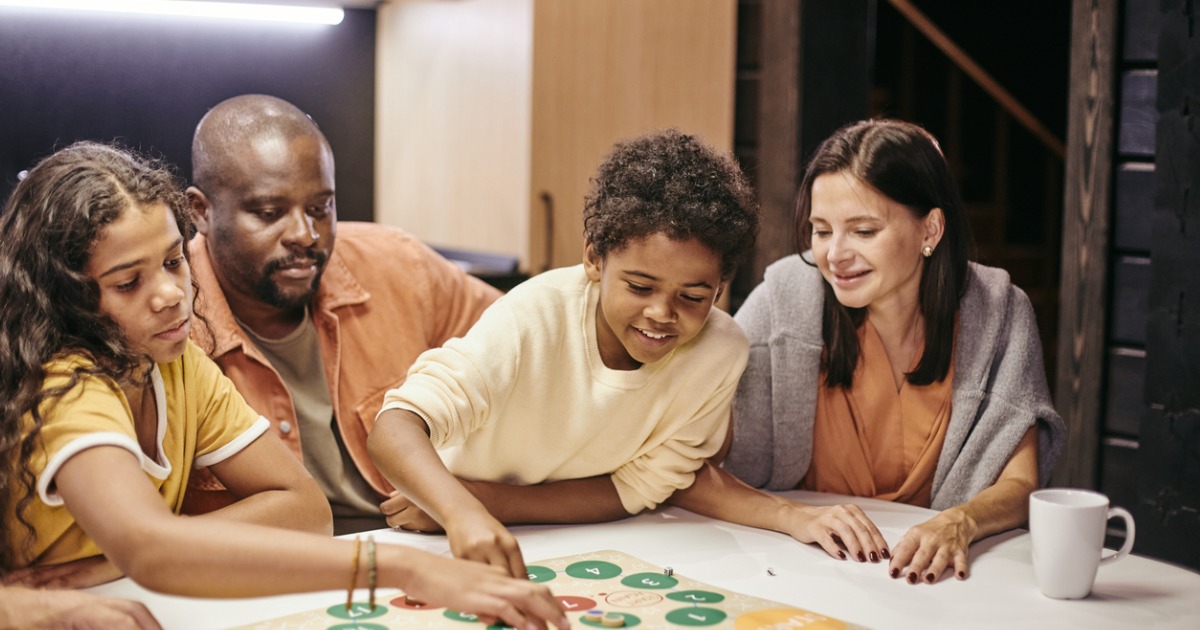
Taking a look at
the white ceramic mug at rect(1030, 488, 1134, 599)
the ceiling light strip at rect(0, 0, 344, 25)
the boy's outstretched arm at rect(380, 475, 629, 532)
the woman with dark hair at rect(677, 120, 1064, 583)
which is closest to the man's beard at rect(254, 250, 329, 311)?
the boy's outstretched arm at rect(380, 475, 629, 532)

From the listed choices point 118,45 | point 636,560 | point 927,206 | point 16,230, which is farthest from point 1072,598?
point 118,45

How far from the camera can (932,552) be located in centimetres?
142

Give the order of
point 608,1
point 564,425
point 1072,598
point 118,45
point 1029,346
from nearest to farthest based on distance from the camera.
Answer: point 1072,598 → point 564,425 → point 1029,346 → point 608,1 → point 118,45

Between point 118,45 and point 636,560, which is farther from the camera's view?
point 118,45

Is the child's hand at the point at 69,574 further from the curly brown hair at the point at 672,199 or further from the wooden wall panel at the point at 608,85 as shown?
the wooden wall panel at the point at 608,85

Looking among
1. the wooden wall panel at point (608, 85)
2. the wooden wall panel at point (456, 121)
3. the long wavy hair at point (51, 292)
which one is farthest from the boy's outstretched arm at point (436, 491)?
the wooden wall panel at point (456, 121)

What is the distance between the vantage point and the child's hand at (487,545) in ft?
3.98

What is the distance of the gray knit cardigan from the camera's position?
181 centimetres

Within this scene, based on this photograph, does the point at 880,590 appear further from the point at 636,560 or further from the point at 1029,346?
the point at 1029,346

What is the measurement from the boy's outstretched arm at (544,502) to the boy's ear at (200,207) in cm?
81

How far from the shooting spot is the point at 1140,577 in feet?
4.62

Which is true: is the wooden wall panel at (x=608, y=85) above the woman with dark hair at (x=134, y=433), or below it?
above

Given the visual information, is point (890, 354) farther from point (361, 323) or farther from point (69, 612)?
point (69, 612)

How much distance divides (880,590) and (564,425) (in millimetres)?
499
